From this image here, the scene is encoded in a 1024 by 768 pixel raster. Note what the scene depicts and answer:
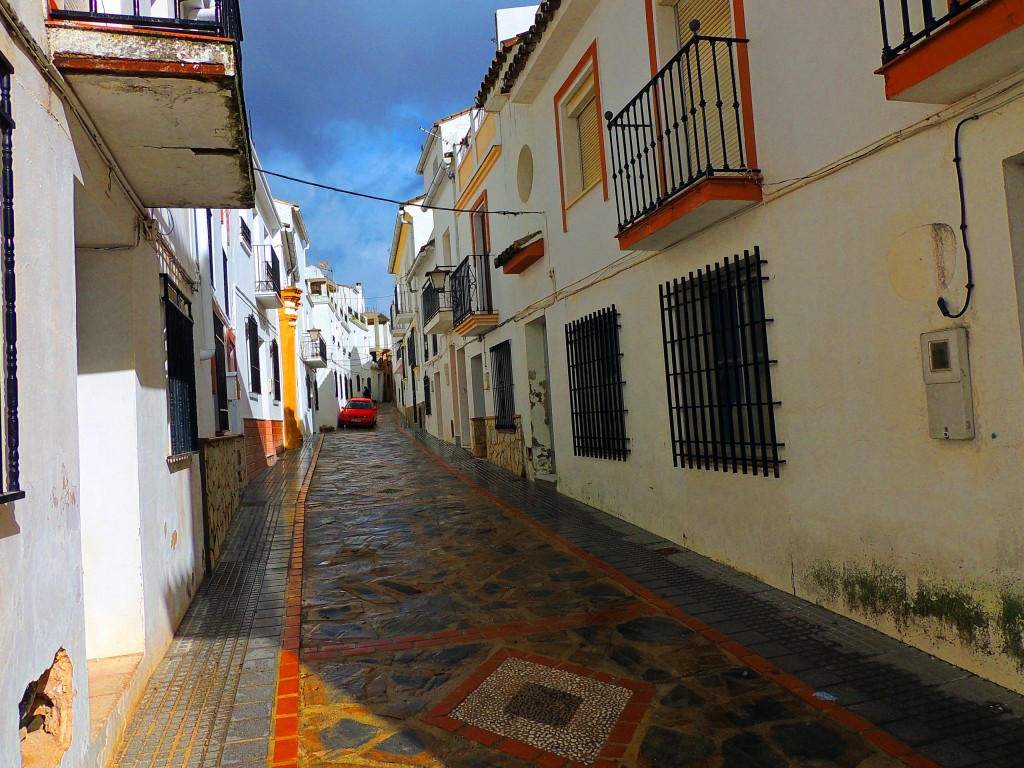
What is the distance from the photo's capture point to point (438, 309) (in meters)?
18.5

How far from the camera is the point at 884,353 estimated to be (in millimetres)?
4465

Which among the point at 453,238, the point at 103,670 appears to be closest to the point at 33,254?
the point at 103,670

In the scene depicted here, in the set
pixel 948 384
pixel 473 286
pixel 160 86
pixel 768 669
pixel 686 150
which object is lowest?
pixel 768 669

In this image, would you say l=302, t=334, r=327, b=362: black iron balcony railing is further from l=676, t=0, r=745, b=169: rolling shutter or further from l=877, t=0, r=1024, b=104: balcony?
l=877, t=0, r=1024, b=104: balcony

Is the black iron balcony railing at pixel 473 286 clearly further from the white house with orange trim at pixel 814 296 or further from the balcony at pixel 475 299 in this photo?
the white house with orange trim at pixel 814 296

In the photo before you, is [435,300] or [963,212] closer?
[963,212]

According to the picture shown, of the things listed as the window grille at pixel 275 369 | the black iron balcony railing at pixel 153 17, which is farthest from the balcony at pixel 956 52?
the window grille at pixel 275 369

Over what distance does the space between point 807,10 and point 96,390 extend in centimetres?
543

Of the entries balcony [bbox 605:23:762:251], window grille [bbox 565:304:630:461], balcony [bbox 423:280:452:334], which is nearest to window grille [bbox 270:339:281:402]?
balcony [bbox 423:280:452:334]

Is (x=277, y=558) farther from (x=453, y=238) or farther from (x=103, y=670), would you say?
(x=453, y=238)

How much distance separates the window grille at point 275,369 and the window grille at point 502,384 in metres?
8.06

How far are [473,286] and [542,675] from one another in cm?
1128

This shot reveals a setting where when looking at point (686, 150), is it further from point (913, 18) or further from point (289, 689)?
point (289, 689)

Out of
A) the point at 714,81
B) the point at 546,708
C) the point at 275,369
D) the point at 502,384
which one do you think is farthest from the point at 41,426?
the point at 275,369
